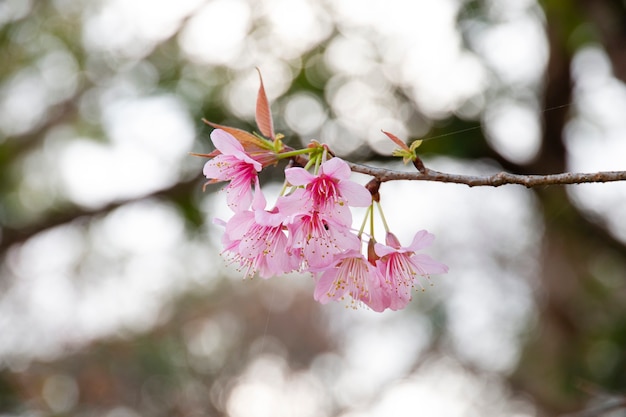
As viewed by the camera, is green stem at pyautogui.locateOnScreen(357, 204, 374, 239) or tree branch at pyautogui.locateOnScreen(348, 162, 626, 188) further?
green stem at pyautogui.locateOnScreen(357, 204, 374, 239)

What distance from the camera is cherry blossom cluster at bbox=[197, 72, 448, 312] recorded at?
0.86m

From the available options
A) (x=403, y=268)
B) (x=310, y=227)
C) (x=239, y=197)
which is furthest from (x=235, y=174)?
(x=403, y=268)

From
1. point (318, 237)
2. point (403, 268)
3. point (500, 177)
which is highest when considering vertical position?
point (500, 177)

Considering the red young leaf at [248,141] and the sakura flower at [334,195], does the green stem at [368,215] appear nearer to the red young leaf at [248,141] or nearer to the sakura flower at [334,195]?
the sakura flower at [334,195]

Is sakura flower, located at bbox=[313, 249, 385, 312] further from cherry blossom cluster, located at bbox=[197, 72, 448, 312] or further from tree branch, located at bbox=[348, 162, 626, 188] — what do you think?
tree branch, located at bbox=[348, 162, 626, 188]

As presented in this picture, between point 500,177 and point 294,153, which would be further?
point 294,153

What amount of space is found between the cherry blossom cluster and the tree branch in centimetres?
3

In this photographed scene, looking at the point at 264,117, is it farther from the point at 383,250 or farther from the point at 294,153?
the point at 383,250

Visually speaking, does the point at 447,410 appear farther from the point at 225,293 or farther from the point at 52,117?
the point at 52,117

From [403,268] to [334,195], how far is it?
0.60 ft

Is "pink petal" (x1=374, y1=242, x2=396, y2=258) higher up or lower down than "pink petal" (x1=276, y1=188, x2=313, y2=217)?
lower down

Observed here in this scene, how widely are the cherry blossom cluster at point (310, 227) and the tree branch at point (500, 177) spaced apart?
0.11 ft

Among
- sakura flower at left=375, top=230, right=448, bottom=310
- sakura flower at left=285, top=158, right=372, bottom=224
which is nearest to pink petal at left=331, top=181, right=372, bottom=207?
sakura flower at left=285, top=158, right=372, bottom=224

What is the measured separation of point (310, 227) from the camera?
2.86ft
